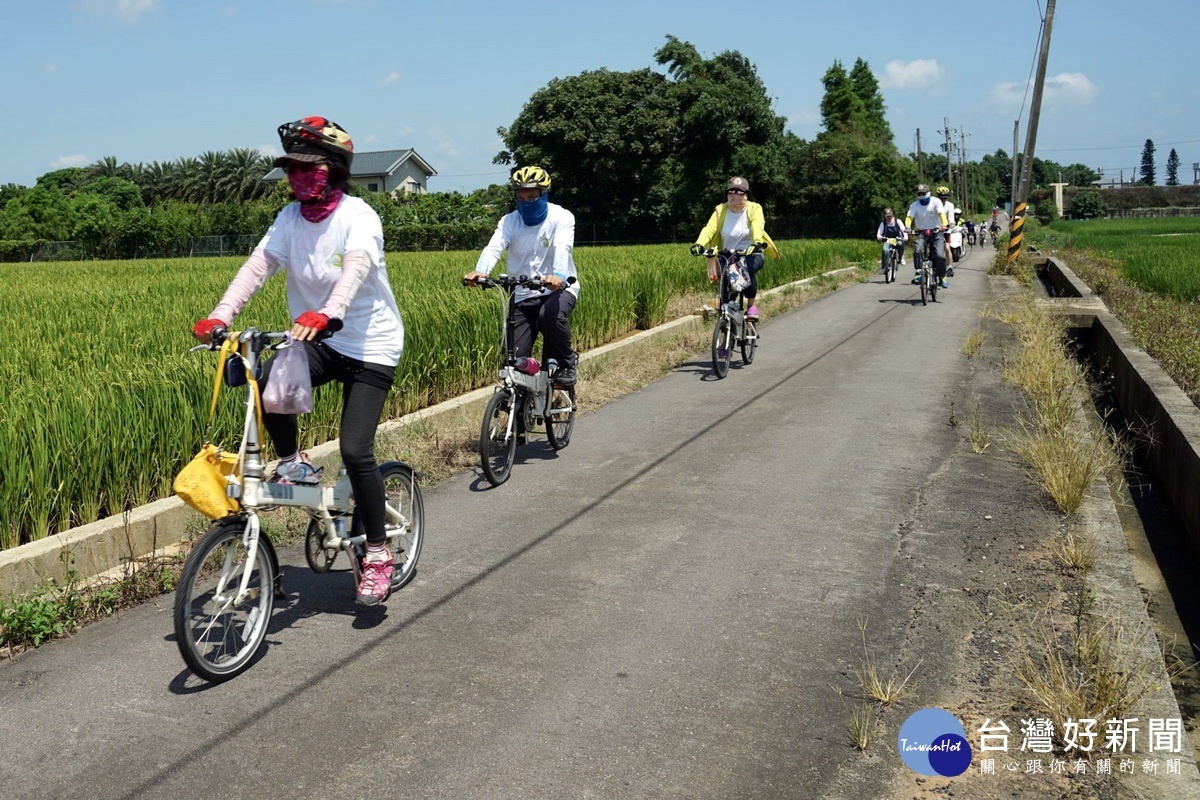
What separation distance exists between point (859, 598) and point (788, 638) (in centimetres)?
58

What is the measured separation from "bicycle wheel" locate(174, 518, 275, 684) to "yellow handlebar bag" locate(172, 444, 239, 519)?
0.23ft

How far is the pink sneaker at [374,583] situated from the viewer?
454cm

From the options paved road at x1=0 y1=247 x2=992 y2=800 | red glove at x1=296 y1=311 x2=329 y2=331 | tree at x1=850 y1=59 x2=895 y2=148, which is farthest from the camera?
tree at x1=850 y1=59 x2=895 y2=148

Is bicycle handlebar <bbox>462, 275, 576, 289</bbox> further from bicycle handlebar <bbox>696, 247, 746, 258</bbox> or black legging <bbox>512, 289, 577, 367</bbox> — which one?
bicycle handlebar <bbox>696, 247, 746, 258</bbox>

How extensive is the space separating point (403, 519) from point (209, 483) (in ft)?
3.91

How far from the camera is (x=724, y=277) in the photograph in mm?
11508

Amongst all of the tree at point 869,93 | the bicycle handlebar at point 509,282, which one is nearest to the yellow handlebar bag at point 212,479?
the bicycle handlebar at point 509,282

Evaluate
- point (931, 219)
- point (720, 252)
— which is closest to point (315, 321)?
point (720, 252)

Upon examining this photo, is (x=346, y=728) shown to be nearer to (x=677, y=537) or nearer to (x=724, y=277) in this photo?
(x=677, y=537)

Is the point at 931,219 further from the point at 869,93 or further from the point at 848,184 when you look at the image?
the point at 869,93

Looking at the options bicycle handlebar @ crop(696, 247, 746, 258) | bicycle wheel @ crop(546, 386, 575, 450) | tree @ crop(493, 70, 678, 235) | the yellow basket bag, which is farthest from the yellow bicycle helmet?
tree @ crop(493, 70, 678, 235)

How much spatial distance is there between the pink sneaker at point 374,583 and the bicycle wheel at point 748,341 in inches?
312

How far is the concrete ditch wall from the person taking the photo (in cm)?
637

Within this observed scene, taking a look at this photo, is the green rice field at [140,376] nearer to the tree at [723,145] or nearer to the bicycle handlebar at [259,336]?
the bicycle handlebar at [259,336]
